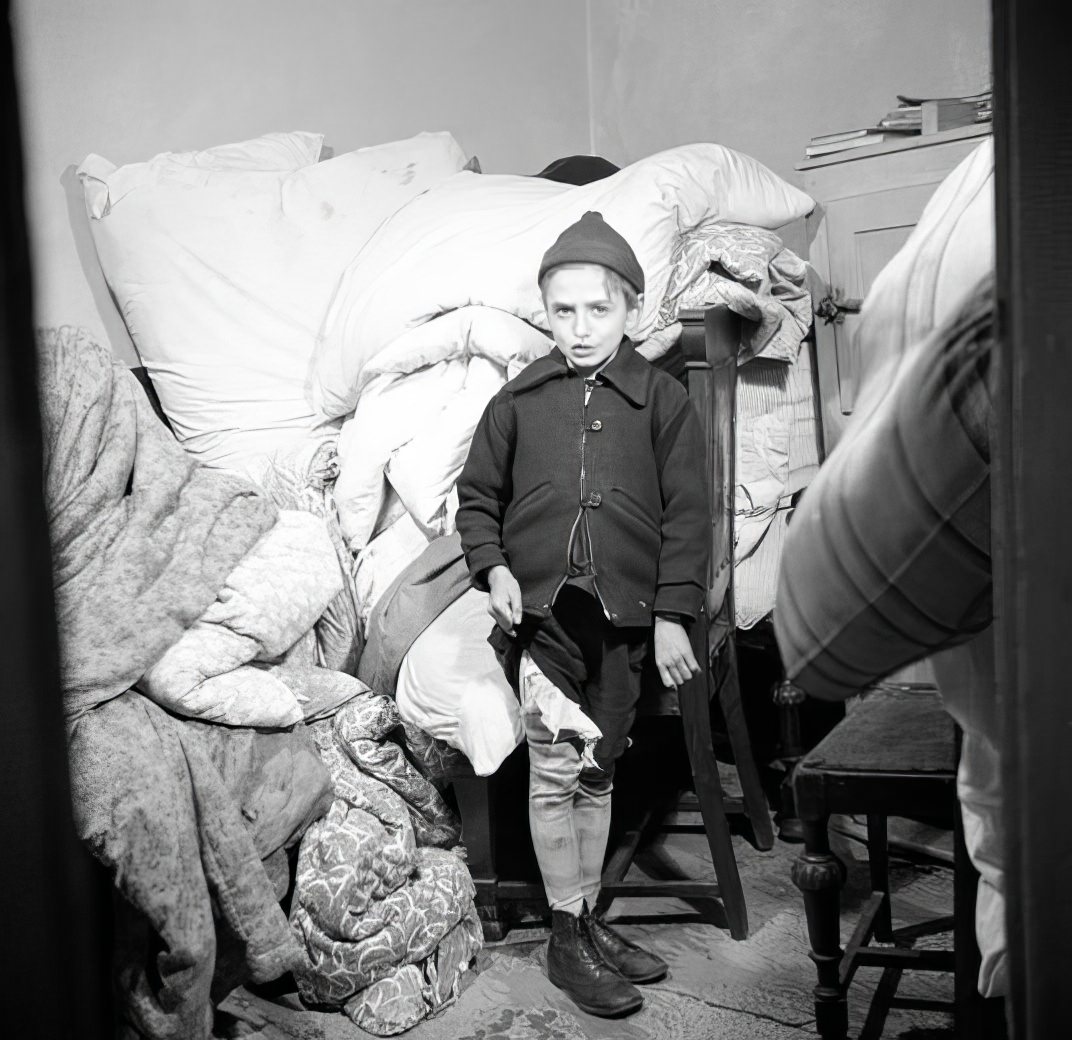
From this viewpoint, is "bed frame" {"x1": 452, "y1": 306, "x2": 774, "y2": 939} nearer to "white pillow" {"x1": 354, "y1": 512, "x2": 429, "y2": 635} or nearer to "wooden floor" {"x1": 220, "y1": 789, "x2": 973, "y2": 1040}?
"wooden floor" {"x1": 220, "y1": 789, "x2": 973, "y2": 1040}

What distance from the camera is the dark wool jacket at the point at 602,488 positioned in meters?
1.75

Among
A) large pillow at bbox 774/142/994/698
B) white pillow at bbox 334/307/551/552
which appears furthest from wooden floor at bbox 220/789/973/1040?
large pillow at bbox 774/142/994/698

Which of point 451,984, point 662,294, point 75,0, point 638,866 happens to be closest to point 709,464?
point 662,294

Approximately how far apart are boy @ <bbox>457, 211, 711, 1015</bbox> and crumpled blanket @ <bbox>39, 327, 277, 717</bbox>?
Answer: 38cm

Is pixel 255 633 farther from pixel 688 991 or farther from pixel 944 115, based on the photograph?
pixel 944 115

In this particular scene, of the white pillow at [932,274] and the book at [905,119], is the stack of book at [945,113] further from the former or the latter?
the white pillow at [932,274]

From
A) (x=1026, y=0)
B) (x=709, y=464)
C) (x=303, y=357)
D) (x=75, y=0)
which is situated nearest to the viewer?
(x=1026, y=0)

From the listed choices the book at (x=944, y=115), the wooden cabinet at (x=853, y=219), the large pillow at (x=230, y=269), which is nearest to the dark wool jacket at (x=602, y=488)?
the large pillow at (x=230, y=269)

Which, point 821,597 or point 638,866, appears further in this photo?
point 638,866

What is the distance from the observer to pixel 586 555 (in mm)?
1749

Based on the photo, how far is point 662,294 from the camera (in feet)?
7.12

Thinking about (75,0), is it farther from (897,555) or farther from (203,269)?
(897,555)

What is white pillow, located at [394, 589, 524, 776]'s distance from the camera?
6.07ft

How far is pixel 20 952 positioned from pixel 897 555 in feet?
1.36
